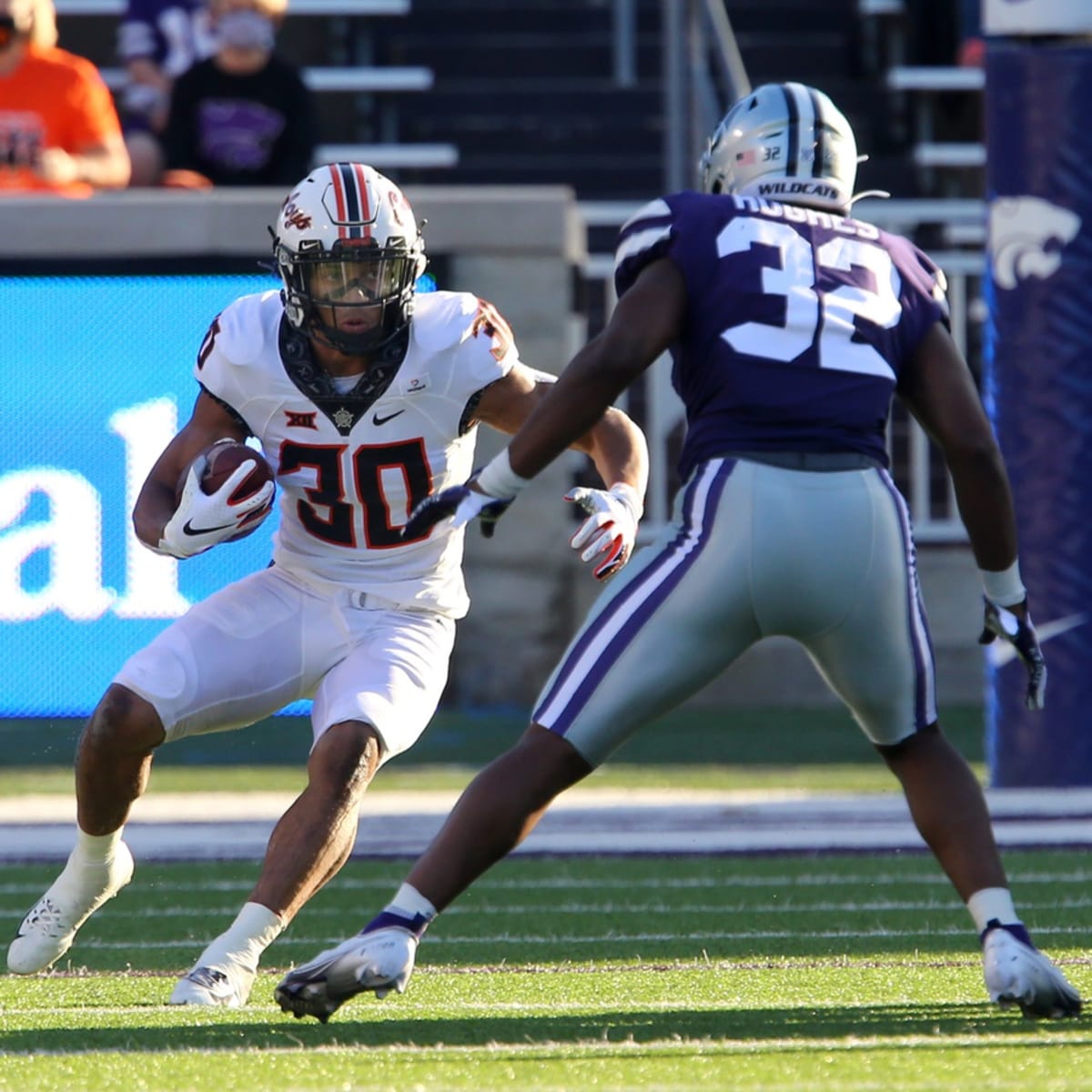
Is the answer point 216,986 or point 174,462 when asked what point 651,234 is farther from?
point 216,986

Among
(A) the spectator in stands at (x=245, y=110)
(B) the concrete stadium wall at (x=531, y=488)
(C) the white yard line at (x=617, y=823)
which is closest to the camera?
(C) the white yard line at (x=617, y=823)

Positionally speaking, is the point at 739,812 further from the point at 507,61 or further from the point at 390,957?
the point at 507,61

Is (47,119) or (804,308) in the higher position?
(804,308)

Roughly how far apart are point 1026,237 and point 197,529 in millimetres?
3814

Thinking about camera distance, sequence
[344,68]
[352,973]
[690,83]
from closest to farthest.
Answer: [352,973] < [690,83] < [344,68]

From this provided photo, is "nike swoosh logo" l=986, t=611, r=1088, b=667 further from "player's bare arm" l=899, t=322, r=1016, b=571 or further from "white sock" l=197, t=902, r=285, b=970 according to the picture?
"white sock" l=197, t=902, r=285, b=970

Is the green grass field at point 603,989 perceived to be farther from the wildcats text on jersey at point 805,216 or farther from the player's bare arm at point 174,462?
the wildcats text on jersey at point 805,216

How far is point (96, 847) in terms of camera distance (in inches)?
173

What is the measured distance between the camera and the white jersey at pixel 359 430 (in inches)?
175

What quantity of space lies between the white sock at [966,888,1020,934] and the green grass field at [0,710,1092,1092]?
0.50ft

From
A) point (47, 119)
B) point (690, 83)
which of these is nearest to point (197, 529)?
point (47, 119)

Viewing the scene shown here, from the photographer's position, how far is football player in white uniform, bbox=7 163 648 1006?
4.25 m

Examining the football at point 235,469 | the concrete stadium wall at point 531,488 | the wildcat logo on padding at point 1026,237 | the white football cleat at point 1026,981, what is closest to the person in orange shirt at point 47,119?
the concrete stadium wall at point 531,488

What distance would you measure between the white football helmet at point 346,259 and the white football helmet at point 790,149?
0.74m
